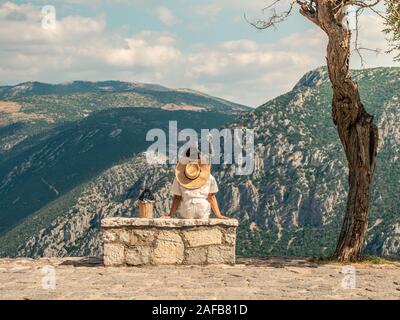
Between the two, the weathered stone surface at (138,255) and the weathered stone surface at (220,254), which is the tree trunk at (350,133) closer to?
the weathered stone surface at (220,254)

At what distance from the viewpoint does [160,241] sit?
45.0 feet

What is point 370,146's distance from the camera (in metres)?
15.6

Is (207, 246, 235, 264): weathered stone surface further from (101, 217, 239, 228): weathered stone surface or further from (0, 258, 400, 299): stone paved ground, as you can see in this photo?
(101, 217, 239, 228): weathered stone surface

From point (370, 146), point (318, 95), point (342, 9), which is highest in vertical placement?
point (318, 95)

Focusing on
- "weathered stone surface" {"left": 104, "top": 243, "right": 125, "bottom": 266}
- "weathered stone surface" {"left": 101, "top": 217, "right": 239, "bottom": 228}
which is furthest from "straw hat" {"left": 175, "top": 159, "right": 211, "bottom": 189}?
"weathered stone surface" {"left": 104, "top": 243, "right": 125, "bottom": 266}

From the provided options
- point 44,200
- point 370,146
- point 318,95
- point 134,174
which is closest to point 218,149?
point 318,95

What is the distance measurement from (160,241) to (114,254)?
1046mm

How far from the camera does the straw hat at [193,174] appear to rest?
47.3 feet

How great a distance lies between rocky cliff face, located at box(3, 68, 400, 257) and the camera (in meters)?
101

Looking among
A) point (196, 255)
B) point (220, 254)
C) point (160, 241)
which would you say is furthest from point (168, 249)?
point (220, 254)

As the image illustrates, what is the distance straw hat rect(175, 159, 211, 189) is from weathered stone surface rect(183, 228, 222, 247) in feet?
3.66

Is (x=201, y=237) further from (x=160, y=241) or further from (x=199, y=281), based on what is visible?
(x=199, y=281)
